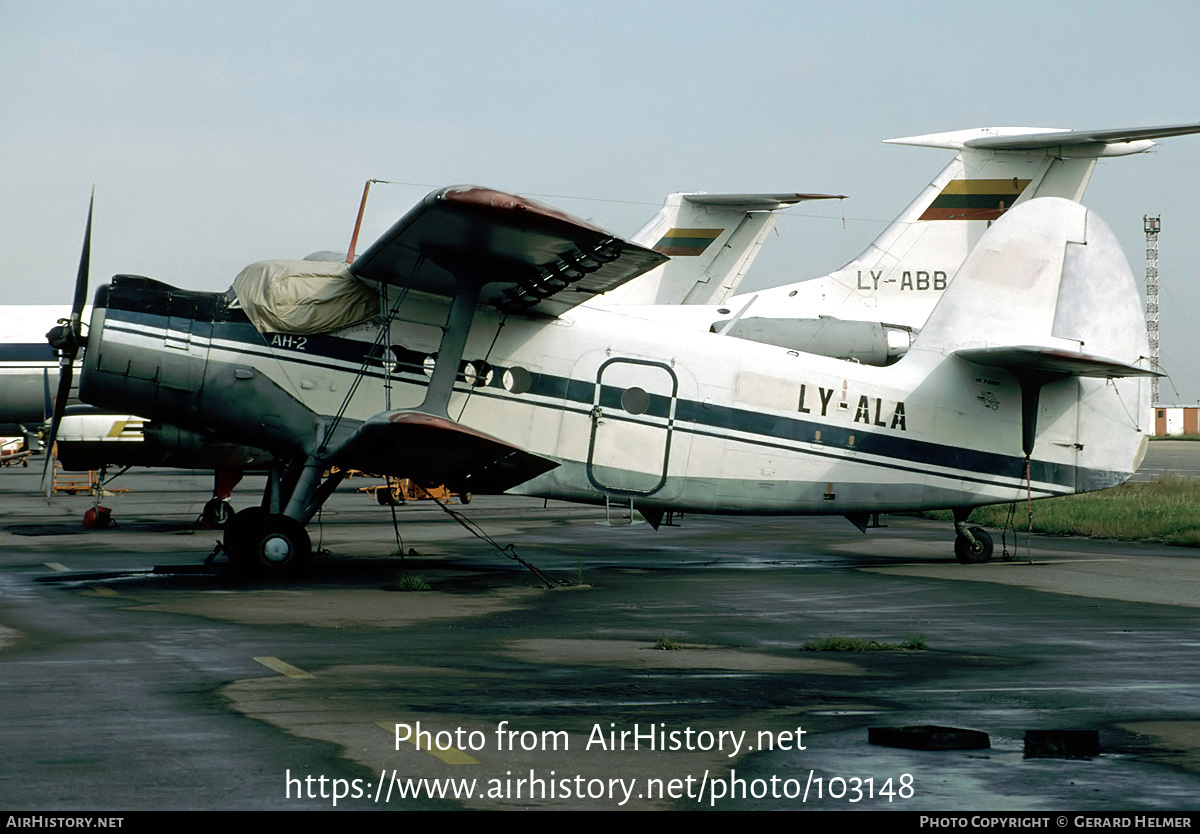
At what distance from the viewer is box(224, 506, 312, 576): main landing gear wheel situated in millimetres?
13547

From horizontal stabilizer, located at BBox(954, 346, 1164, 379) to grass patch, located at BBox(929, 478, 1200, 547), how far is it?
453 centimetres

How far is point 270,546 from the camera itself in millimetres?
13555

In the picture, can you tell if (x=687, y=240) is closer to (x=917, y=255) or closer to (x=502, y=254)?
(x=917, y=255)

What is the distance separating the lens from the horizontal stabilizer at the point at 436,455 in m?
12.2

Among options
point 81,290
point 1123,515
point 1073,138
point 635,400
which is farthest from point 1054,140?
point 81,290

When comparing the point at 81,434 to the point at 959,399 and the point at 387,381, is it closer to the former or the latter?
the point at 387,381

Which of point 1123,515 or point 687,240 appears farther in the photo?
point 687,240

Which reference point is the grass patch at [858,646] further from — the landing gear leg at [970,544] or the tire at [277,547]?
the landing gear leg at [970,544]

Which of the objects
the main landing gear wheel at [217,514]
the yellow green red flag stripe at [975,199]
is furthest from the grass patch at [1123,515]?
the main landing gear wheel at [217,514]

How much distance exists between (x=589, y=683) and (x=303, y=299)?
7.60m

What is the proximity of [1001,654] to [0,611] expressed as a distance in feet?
28.2

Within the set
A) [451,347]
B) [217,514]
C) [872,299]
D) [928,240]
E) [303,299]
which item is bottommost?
[217,514]

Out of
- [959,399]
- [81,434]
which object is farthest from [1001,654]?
[81,434]

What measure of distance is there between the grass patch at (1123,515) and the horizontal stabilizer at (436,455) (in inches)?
378
